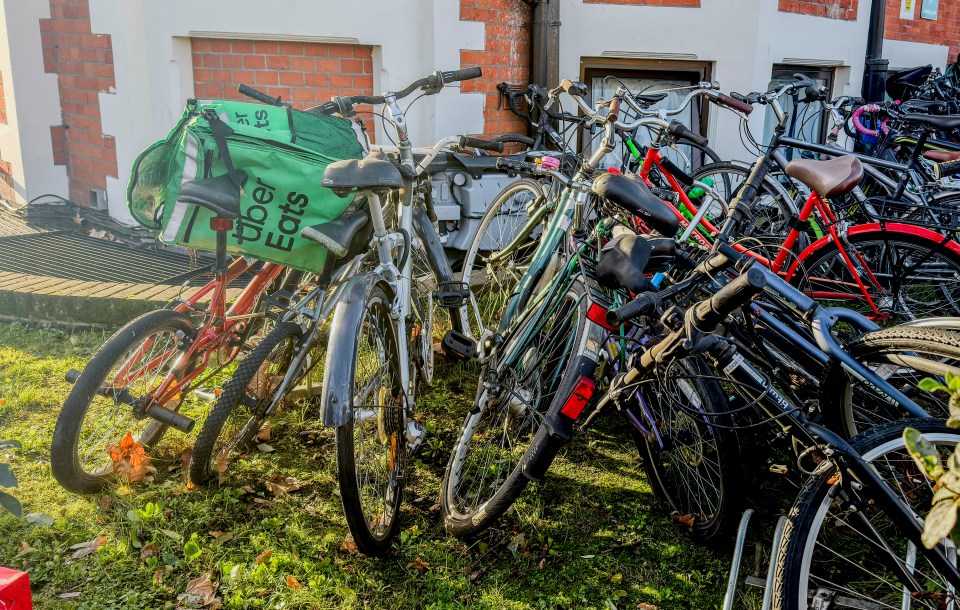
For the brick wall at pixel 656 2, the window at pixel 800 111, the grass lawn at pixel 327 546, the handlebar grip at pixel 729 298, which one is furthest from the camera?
the window at pixel 800 111

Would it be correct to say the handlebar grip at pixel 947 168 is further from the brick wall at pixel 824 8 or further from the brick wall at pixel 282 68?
the brick wall at pixel 282 68

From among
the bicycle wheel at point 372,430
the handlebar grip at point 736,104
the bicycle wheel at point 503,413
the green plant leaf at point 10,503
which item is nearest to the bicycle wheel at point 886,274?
the handlebar grip at point 736,104

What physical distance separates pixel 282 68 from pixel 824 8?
4545 millimetres

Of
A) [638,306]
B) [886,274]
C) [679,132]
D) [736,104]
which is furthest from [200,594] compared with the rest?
[886,274]

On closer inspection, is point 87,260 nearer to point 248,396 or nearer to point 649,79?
point 248,396

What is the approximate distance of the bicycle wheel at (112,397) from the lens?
2.82 metres

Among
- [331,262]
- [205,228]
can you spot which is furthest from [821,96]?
[205,228]

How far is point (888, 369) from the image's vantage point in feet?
8.18

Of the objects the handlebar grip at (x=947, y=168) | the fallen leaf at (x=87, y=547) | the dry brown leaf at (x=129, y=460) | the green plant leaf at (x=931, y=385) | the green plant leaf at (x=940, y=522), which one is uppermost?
the handlebar grip at (x=947, y=168)

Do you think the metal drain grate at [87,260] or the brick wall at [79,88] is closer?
the metal drain grate at [87,260]

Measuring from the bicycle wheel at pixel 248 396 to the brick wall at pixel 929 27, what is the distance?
313 inches

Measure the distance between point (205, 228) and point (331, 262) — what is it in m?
0.43

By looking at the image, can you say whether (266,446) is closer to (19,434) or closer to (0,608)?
(19,434)

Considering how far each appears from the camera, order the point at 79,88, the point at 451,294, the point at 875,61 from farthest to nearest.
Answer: the point at 875,61
the point at 79,88
the point at 451,294
